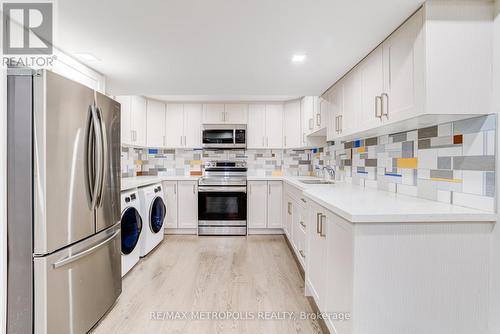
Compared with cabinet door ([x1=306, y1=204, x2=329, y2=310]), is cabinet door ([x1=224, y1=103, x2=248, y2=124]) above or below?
above

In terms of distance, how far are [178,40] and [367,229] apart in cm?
160

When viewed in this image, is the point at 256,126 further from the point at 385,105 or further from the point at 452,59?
the point at 452,59

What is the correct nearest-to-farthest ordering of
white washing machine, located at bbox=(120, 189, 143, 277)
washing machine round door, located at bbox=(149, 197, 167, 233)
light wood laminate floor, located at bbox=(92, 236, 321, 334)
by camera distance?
1. light wood laminate floor, located at bbox=(92, 236, 321, 334)
2. white washing machine, located at bbox=(120, 189, 143, 277)
3. washing machine round door, located at bbox=(149, 197, 167, 233)

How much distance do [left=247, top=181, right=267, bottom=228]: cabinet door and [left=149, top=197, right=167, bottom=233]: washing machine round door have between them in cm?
130

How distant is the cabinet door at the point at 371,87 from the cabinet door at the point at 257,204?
2.26m

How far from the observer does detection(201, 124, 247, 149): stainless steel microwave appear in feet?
13.3

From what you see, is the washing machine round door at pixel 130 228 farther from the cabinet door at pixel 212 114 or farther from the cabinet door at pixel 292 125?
the cabinet door at pixel 292 125

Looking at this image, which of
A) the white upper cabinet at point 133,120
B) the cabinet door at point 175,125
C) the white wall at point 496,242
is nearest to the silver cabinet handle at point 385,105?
the white wall at point 496,242

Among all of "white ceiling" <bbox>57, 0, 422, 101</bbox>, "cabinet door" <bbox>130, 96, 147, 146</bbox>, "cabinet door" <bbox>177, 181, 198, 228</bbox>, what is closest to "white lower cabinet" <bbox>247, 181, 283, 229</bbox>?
"cabinet door" <bbox>177, 181, 198, 228</bbox>

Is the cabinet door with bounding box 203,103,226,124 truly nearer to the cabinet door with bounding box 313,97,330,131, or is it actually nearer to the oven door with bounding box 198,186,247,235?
the oven door with bounding box 198,186,247,235

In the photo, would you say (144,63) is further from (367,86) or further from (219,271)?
(219,271)

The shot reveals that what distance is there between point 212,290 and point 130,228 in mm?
1090

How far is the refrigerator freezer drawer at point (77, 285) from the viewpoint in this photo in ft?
4.28

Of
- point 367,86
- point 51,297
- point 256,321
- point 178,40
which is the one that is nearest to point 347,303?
point 256,321
